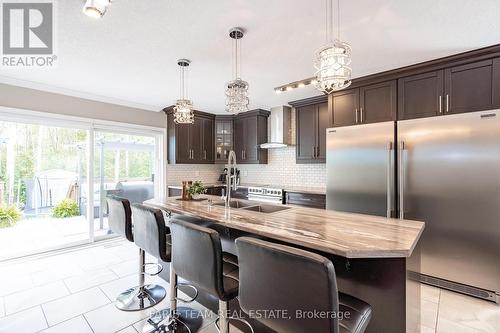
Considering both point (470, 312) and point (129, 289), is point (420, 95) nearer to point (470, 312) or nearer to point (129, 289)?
point (470, 312)

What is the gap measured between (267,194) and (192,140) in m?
2.00

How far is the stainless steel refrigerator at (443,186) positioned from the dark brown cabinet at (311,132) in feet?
2.99

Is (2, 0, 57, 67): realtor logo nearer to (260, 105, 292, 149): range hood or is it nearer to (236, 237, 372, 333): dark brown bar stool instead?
(236, 237, 372, 333): dark brown bar stool

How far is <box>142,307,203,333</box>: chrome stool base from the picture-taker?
1956 millimetres

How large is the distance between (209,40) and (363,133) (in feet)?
7.03

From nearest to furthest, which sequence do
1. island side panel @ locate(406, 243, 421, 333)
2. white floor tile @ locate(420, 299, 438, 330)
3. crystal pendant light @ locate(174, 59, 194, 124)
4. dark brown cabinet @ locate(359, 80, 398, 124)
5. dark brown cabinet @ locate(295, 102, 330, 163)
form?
island side panel @ locate(406, 243, 421, 333)
white floor tile @ locate(420, 299, 438, 330)
crystal pendant light @ locate(174, 59, 194, 124)
dark brown cabinet @ locate(359, 80, 398, 124)
dark brown cabinet @ locate(295, 102, 330, 163)

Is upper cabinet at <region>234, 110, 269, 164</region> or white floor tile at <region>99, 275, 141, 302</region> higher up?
upper cabinet at <region>234, 110, 269, 164</region>

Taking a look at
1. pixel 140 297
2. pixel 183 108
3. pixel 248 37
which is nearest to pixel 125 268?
pixel 140 297

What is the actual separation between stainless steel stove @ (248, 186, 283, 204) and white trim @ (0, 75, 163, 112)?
251 centimetres

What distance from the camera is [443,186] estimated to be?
2576 mm

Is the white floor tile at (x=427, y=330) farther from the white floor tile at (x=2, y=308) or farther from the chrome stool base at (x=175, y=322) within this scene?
the white floor tile at (x=2, y=308)

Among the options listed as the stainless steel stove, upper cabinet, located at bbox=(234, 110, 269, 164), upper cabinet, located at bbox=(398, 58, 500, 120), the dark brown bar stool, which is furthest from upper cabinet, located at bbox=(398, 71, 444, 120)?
upper cabinet, located at bbox=(234, 110, 269, 164)

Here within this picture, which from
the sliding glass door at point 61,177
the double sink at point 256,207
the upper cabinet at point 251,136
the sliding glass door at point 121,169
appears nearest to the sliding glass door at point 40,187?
the sliding glass door at point 61,177

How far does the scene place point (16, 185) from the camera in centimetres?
351
